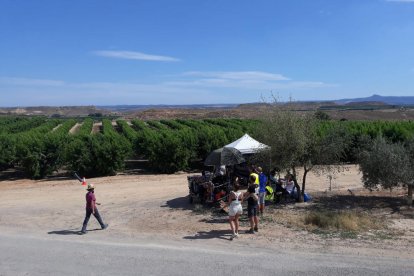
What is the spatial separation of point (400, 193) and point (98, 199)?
1104 centimetres

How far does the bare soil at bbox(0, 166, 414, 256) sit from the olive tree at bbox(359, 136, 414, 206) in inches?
35.5

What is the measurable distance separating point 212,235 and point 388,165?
5.66 metres

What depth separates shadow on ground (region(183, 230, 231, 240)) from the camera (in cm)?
1040

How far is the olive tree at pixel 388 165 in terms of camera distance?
12.3 meters

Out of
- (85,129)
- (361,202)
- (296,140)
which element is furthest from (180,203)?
(85,129)

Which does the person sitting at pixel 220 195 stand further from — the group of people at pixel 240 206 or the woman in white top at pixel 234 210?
the woman in white top at pixel 234 210

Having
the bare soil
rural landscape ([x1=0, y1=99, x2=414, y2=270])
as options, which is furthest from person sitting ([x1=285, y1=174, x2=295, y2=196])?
the bare soil

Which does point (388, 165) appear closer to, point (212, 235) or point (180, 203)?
point (212, 235)

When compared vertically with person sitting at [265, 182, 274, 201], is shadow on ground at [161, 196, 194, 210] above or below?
below

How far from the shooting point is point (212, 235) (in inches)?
419

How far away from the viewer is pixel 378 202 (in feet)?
45.7

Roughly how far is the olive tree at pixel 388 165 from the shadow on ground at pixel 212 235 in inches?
198

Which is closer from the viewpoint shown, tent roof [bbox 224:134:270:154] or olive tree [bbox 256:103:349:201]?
olive tree [bbox 256:103:349:201]

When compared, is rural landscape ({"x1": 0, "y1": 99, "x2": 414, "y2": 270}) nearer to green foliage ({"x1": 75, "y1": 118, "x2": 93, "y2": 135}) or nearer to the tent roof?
the tent roof
